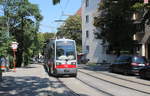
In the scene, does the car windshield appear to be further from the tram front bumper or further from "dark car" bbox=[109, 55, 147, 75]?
the tram front bumper

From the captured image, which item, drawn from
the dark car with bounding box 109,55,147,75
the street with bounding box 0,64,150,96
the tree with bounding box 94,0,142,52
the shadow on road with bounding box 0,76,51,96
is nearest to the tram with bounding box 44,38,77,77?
the street with bounding box 0,64,150,96

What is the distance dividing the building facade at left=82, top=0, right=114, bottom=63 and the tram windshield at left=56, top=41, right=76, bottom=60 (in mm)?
34510

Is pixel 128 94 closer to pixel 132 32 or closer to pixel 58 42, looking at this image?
pixel 58 42

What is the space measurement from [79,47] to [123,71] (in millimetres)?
57535

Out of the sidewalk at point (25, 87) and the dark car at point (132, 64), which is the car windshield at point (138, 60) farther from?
the sidewalk at point (25, 87)

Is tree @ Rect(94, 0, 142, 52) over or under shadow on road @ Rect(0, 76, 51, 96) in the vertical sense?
over

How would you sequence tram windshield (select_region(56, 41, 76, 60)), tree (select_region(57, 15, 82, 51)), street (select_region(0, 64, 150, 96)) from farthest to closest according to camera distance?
tree (select_region(57, 15, 82, 51)) < tram windshield (select_region(56, 41, 76, 60)) < street (select_region(0, 64, 150, 96))

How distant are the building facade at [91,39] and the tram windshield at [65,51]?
1359 inches

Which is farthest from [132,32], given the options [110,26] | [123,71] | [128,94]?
[128,94]

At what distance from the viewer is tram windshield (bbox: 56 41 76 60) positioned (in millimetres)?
26234

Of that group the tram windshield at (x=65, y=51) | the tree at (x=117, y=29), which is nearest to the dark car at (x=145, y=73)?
the tram windshield at (x=65, y=51)

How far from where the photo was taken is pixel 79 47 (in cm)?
8606

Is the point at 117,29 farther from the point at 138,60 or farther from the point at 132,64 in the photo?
the point at 132,64

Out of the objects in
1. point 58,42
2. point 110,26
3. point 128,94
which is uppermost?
point 110,26
